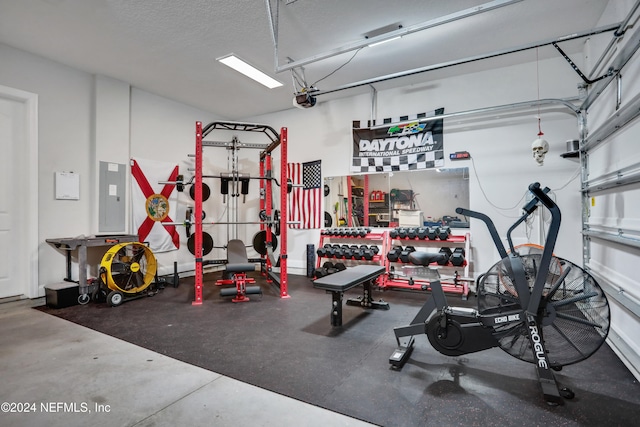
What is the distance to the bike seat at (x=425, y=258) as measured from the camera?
4.36 metres

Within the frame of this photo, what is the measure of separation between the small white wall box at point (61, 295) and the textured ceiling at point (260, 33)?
3.15m

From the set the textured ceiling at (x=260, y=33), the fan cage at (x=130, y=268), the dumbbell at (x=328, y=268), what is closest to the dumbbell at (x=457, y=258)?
the dumbbell at (x=328, y=268)

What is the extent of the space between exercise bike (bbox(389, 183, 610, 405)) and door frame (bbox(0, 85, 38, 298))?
191 inches

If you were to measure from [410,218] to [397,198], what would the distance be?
410 millimetres

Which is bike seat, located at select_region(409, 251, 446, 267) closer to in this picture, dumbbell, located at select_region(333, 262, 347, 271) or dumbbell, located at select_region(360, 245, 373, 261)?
dumbbell, located at select_region(360, 245, 373, 261)

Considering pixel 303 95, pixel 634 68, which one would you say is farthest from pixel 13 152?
pixel 634 68

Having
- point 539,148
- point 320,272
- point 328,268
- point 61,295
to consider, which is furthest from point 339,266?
point 61,295

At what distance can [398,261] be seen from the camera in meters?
4.75

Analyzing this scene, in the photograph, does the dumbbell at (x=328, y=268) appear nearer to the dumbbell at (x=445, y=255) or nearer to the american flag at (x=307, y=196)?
the american flag at (x=307, y=196)

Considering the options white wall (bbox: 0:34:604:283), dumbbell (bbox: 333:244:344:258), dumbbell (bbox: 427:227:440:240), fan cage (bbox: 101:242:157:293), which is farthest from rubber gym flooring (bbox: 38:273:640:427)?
white wall (bbox: 0:34:604:283)

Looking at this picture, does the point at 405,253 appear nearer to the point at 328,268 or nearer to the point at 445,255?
the point at 445,255

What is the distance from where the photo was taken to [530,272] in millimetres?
2141

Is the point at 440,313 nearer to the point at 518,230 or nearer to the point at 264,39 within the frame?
the point at 518,230

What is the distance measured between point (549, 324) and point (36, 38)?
20.0 ft
